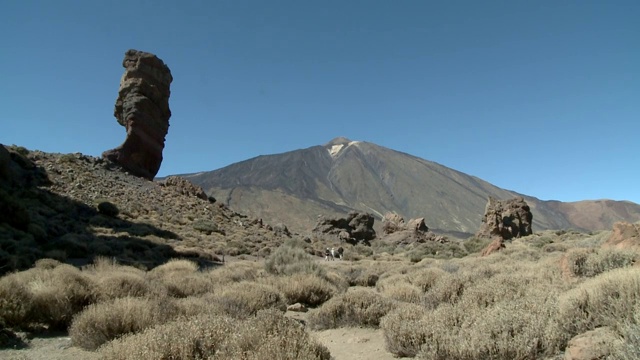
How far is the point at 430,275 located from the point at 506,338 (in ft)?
24.3

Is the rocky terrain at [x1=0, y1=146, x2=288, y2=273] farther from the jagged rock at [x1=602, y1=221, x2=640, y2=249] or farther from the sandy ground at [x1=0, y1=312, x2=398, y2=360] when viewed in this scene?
the jagged rock at [x1=602, y1=221, x2=640, y2=249]

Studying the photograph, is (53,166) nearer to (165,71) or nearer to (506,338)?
(165,71)

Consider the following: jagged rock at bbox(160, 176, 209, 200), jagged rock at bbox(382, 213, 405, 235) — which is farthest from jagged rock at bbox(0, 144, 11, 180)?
jagged rock at bbox(382, 213, 405, 235)

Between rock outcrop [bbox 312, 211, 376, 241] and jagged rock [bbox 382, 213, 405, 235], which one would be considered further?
jagged rock [bbox 382, 213, 405, 235]

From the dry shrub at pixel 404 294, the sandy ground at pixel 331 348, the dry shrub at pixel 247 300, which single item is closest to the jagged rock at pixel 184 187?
the dry shrub at pixel 247 300

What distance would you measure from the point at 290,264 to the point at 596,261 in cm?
889

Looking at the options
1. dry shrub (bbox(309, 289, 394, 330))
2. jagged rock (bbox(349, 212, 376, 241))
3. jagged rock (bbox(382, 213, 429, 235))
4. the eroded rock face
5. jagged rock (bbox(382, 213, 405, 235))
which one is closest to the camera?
dry shrub (bbox(309, 289, 394, 330))

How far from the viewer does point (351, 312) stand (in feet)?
23.5

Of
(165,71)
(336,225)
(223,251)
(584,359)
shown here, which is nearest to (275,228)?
(336,225)

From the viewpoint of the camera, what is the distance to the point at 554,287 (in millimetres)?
6570

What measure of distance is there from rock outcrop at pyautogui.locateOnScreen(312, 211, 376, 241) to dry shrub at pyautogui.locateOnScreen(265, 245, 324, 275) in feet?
110

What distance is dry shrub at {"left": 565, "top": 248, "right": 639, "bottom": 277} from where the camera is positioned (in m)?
7.81

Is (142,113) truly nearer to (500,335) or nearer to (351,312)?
(351,312)

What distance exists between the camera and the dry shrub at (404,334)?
501 cm
